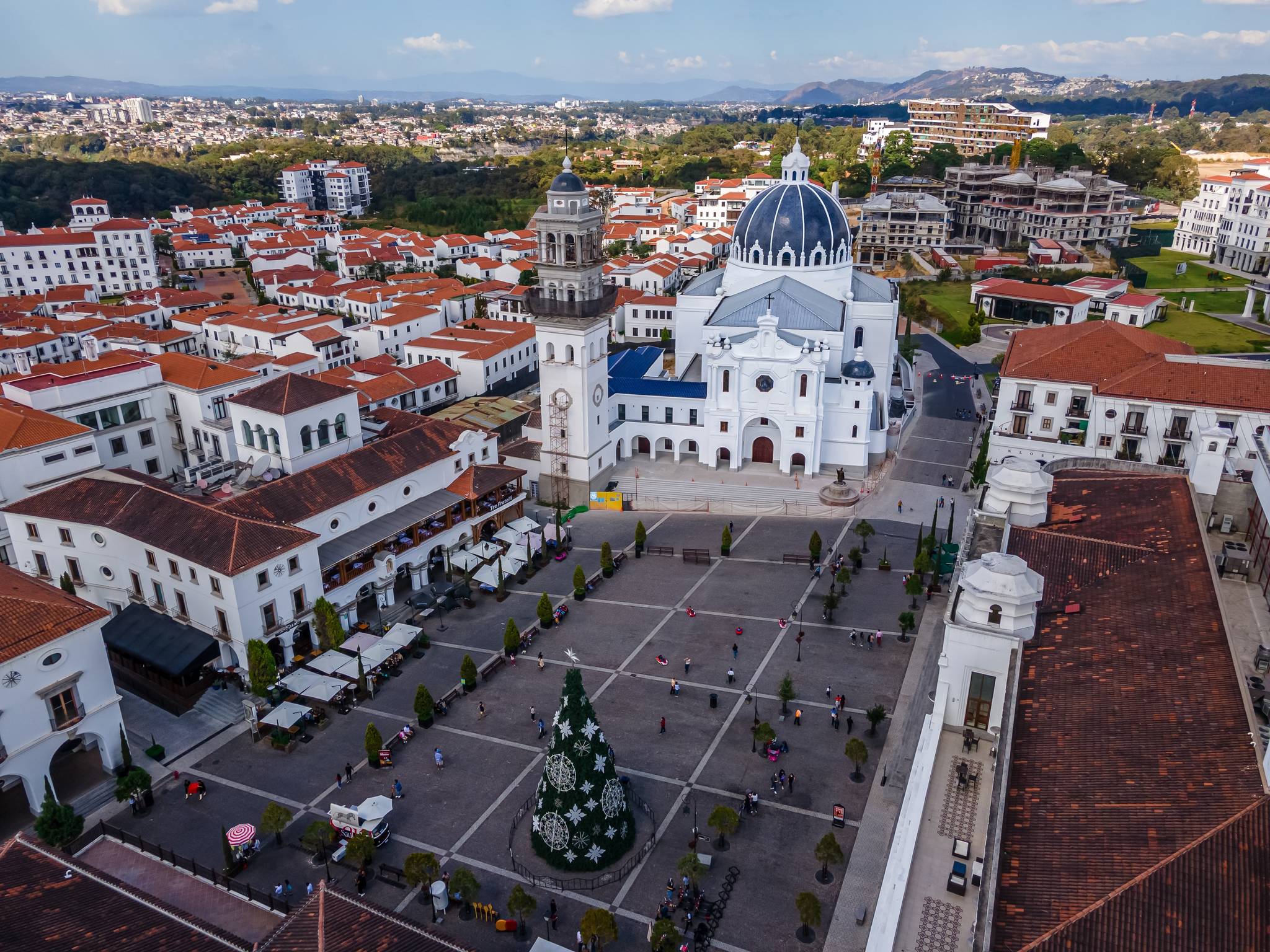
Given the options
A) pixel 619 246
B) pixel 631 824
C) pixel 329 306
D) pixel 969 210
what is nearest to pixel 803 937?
pixel 631 824

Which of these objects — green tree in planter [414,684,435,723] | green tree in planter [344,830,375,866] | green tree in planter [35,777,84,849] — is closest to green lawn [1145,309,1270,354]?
green tree in planter [414,684,435,723]

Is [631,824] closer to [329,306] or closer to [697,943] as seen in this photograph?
[697,943]

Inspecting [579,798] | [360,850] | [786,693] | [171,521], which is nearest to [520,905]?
[579,798]

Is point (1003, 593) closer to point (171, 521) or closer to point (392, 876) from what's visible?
point (392, 876)

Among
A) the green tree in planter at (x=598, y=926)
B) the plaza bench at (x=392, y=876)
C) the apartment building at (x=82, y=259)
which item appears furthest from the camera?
the apartment building at (x=82, y=259)

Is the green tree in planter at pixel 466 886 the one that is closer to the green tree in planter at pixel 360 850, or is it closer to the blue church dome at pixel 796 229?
the green tree in planter at pixel 360 850

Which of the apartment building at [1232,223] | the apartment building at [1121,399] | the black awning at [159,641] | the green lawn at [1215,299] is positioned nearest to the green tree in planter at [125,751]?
the black awning at [159,641]
